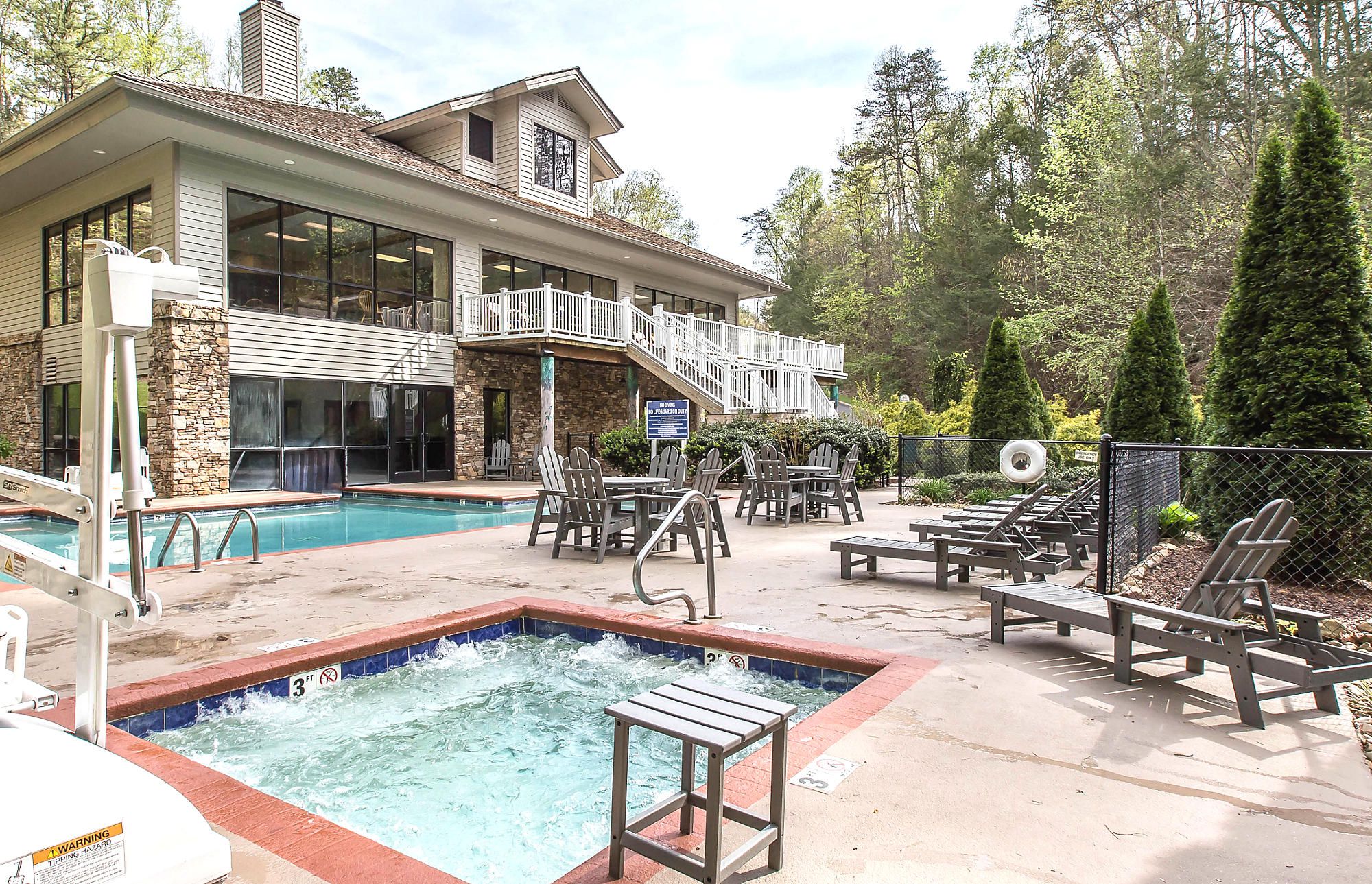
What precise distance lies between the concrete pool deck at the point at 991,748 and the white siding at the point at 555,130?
14.2 meters

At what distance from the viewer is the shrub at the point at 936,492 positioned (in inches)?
493

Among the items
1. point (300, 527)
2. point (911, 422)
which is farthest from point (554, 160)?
point (300, 527)

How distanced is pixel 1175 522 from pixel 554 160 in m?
15.9

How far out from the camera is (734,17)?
50.8ft

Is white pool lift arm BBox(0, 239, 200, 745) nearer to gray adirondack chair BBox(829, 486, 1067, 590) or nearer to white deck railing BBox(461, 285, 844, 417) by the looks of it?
gray adirondack chair BBox(829, 486, 1067, 590)

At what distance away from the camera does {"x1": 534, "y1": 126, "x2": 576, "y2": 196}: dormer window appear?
18531 millimetres

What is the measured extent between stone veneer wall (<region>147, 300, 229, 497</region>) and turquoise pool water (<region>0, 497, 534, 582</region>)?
2.92 ft

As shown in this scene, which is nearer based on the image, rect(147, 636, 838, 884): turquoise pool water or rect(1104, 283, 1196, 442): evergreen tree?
rect(147, 636, 838, 884): turquoise pool water

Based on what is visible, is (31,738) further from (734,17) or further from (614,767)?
Result: (734,17)

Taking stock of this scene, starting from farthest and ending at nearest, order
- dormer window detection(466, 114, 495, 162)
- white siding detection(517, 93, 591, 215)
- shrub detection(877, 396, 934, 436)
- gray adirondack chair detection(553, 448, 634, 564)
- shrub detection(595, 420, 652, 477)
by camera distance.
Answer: shrub detection(877, 396, 934, 436) < white siding detection(517, 93, 591, 215) < dormer window detection(466, 114, 495, 162) < shrub detection(595, 420, 652, 477) < gray adirondack chair detection(553, 448, 634, 564)

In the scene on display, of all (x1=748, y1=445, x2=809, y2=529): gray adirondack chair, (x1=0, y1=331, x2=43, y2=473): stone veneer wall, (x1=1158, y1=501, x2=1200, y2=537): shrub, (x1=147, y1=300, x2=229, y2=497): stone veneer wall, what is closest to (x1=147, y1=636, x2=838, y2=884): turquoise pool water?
(x1=748, y1=445, x2=809, y2=529): gray adirondack chair

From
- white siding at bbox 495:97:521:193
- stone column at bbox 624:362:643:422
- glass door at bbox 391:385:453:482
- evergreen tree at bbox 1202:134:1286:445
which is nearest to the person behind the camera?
evergreen tree at bbox 1202:134:1286:445

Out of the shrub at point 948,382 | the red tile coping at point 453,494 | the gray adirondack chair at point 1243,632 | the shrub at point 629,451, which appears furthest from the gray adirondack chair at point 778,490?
the shrub at point 948,382

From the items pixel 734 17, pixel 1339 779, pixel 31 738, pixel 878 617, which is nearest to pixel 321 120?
pixel 734 17
